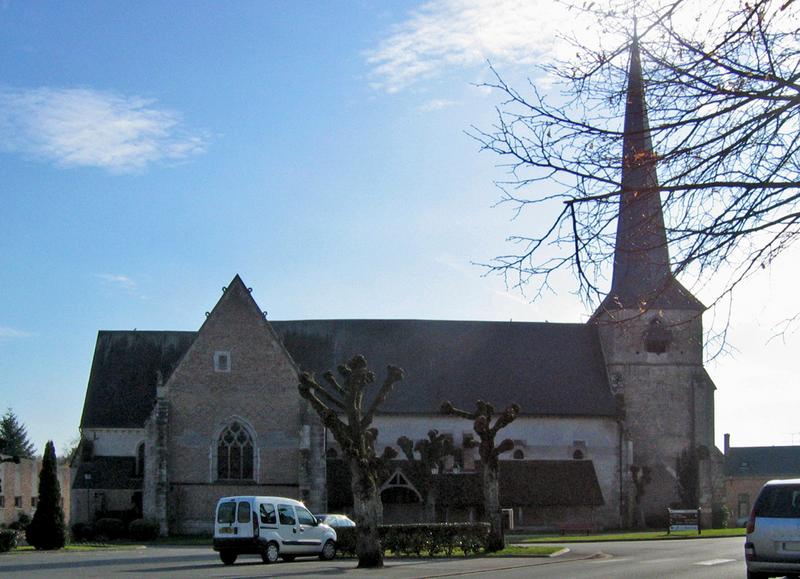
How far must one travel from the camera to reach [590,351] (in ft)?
184

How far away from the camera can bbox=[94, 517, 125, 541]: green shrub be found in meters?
46.2

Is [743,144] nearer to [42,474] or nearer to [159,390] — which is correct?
[42,474]

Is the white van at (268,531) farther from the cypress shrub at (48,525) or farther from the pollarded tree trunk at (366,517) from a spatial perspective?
the cypress shrub at (48,525)

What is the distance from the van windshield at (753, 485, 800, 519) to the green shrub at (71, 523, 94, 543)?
117ft

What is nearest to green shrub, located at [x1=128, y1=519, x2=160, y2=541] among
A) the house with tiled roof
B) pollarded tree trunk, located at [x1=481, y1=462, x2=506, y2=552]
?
pollarded tree trunk, located at [x1=481, y1=462, x2=506, y2=552]

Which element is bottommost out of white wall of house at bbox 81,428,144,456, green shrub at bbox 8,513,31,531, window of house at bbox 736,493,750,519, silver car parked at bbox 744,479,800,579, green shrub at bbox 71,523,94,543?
window of house at bbox 736,493,750,519

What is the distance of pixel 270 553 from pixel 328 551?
92.6 inches

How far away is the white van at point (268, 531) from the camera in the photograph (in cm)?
2778

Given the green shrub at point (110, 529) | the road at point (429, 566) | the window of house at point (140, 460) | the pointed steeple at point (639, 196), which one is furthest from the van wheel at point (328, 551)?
the window of house at point (140, 460)

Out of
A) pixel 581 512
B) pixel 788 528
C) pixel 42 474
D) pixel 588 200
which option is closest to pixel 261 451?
pixel 42 474

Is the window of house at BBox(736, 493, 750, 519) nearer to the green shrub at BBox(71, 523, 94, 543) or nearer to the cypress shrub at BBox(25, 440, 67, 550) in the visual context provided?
the green shrub at BBox(71, 523, 94, 543)

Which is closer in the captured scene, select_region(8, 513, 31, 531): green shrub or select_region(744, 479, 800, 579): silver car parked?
select_region(744, 479, 800, 579): silver car parked

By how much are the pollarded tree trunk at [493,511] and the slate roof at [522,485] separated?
15.9m

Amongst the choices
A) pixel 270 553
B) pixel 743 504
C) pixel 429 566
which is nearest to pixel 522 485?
pixel 270 553
